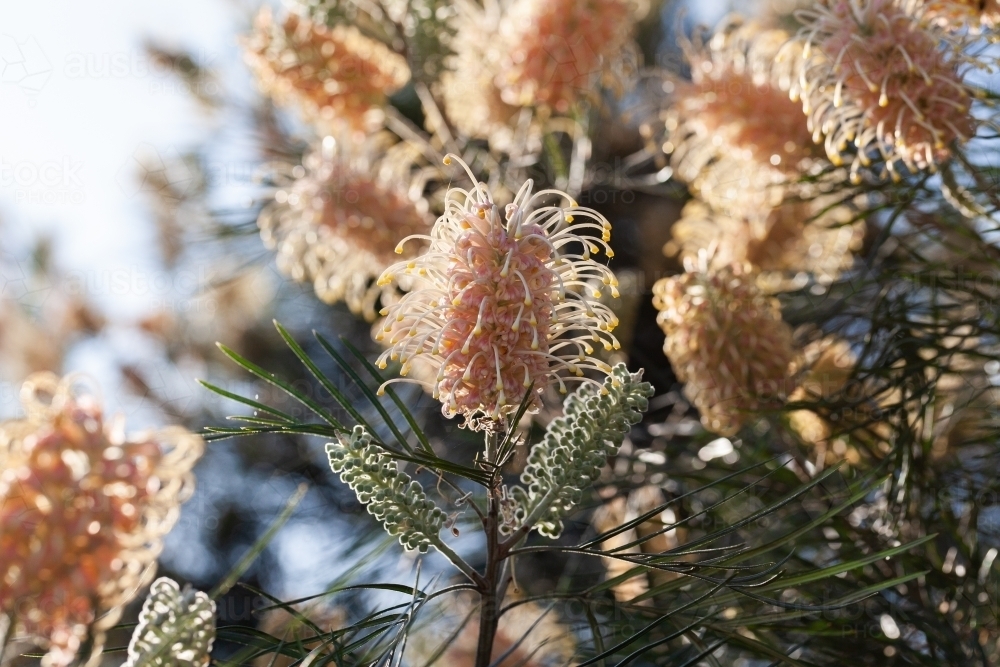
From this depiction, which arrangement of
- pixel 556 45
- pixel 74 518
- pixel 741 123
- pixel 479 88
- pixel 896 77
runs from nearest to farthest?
pixel 74 518 → pixel 896 77 → pixel 741 123 → pixel 556 45 → pixel 479 88

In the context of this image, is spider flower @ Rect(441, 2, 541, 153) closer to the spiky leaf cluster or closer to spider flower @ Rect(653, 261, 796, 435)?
spider flower @ Rect(653, 261, 796, 435)

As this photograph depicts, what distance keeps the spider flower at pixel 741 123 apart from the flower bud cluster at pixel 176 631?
666 mm

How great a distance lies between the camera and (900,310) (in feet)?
2.83

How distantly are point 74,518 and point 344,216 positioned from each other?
0.59 m

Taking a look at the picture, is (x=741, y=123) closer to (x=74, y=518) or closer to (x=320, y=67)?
(x=320, y=67)

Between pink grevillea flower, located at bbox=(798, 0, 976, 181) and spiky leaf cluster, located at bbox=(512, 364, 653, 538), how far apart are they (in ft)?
1.26

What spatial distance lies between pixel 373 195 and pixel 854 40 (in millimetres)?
519

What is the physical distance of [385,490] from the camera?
19.1 inches

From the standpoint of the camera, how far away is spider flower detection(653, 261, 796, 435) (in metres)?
0.81

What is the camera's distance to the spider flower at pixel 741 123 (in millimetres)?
916

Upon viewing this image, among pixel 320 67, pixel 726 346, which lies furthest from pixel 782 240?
pixel 320 67

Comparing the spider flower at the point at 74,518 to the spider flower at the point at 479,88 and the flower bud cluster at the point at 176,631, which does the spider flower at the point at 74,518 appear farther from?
the spider flower at the point at 479,88

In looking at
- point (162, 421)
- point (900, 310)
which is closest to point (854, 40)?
point (900, 310)

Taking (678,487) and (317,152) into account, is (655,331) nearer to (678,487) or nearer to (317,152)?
(678,487)
